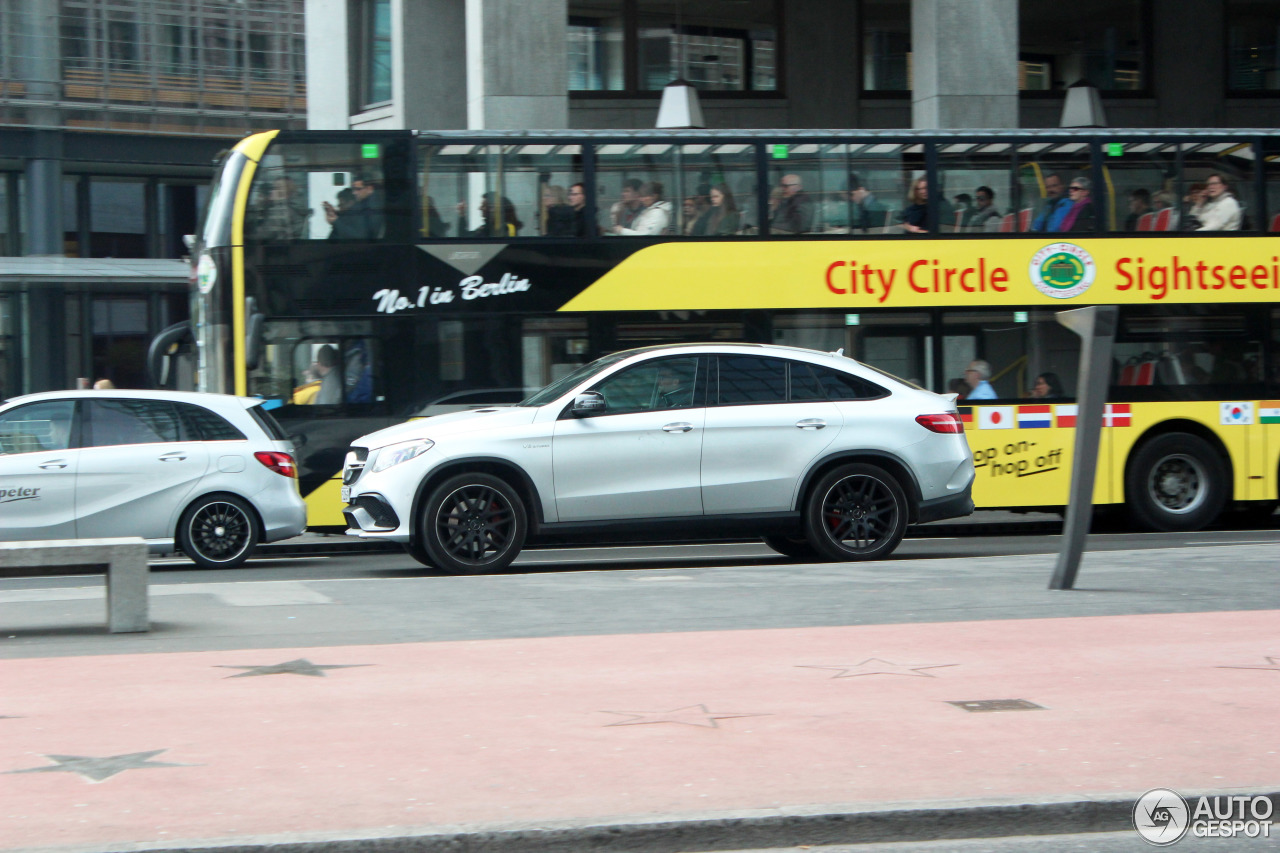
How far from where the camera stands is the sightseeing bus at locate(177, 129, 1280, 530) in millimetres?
14031

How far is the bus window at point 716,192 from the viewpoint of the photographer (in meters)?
14.4

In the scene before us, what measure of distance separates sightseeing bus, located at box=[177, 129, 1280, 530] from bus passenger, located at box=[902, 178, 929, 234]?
2 cm

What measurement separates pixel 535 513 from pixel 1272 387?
8.10 m

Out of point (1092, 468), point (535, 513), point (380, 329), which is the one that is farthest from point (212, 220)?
point (1092, 468)

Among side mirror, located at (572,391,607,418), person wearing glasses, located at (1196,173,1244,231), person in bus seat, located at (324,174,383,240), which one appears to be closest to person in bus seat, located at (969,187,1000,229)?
person wearing glasses, located at (1196,173,1244,231)

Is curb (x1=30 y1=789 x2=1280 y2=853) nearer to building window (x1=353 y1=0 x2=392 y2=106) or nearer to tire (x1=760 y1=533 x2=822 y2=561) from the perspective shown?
tire (x1=760 y1=533 x2=822 y2=561)

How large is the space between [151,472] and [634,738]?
8.20 metres

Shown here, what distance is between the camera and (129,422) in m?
12.8

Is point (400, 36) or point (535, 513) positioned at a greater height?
point (400, 36)

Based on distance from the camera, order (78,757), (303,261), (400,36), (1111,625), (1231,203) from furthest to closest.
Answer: (400,36), (1231,203), (303,261), (1111,625), (78,757)

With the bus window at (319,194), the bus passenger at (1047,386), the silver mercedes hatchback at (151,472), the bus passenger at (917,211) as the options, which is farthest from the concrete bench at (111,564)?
the bus passenger at (1047,386)

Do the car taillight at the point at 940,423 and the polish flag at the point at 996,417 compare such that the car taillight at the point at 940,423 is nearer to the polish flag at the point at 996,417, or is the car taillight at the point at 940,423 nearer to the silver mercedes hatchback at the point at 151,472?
the polish flag at the point at 996,417

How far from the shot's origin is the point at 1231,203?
49.2ft

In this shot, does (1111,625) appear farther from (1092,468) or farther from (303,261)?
(303,261)
